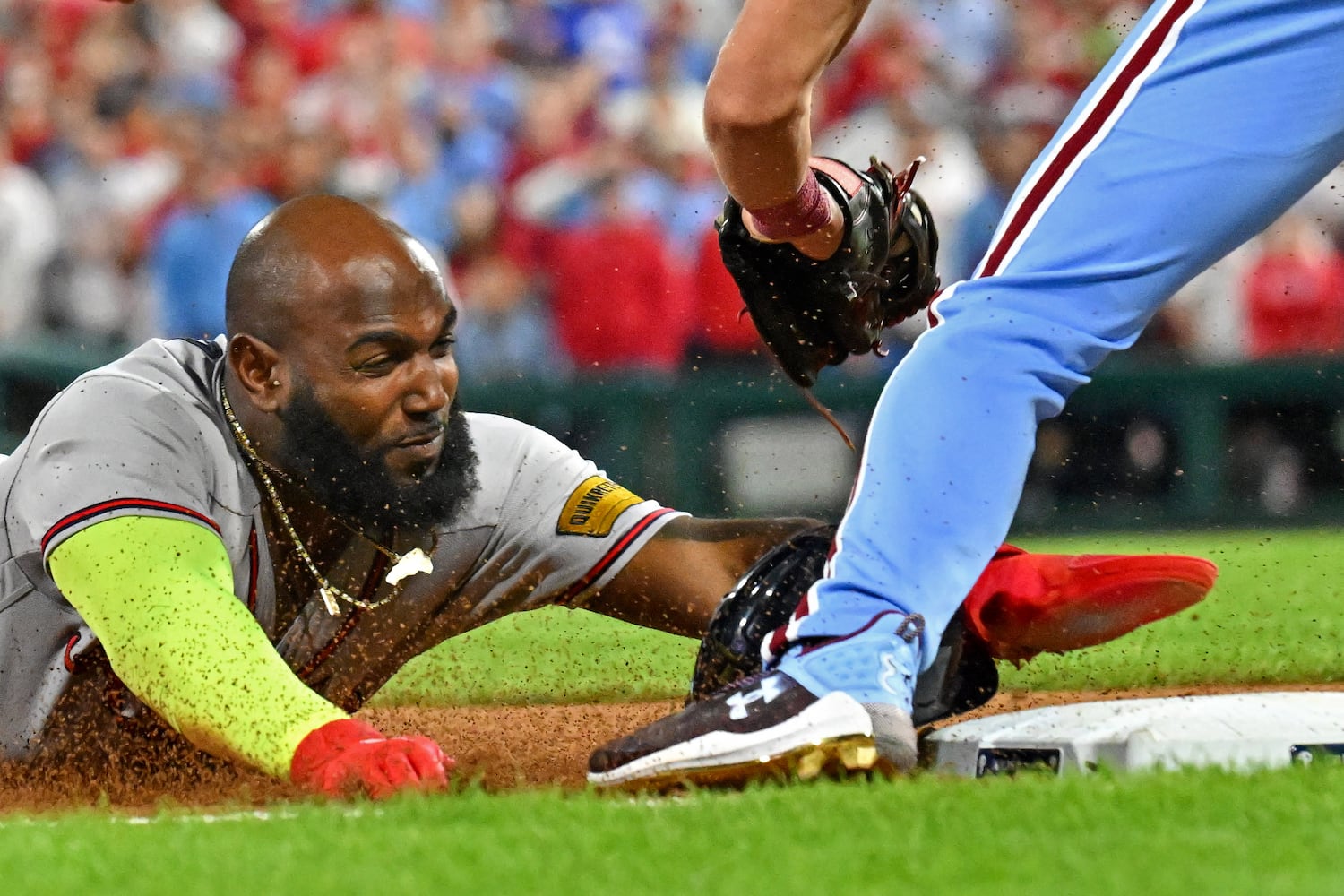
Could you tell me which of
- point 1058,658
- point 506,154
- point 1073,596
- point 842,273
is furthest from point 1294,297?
point 1073,596

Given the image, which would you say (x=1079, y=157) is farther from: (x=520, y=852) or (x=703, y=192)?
(x=703, y=192)

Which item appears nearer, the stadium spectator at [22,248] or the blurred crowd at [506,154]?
the stadium spectator at [22,248]

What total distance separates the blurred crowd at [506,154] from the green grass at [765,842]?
6464 mm

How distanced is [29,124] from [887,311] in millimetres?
6540

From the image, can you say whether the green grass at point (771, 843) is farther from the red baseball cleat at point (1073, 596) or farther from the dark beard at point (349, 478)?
the dark beard at point (349, 478)

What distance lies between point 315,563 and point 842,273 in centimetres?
118

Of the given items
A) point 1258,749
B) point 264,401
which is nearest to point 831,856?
point 1258,749

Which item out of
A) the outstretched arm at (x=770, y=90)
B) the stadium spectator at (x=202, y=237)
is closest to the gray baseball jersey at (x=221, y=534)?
the outstretched arm at (x=770, y=90)

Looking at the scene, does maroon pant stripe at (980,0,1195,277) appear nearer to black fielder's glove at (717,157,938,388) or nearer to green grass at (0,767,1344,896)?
green grass at (0,767,1344,896)

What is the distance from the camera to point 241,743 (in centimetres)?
282

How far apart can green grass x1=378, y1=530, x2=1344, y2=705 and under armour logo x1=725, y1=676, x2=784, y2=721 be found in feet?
6.77

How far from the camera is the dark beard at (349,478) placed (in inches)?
130

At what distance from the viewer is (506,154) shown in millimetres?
9430

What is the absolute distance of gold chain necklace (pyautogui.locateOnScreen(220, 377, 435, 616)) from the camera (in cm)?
337
